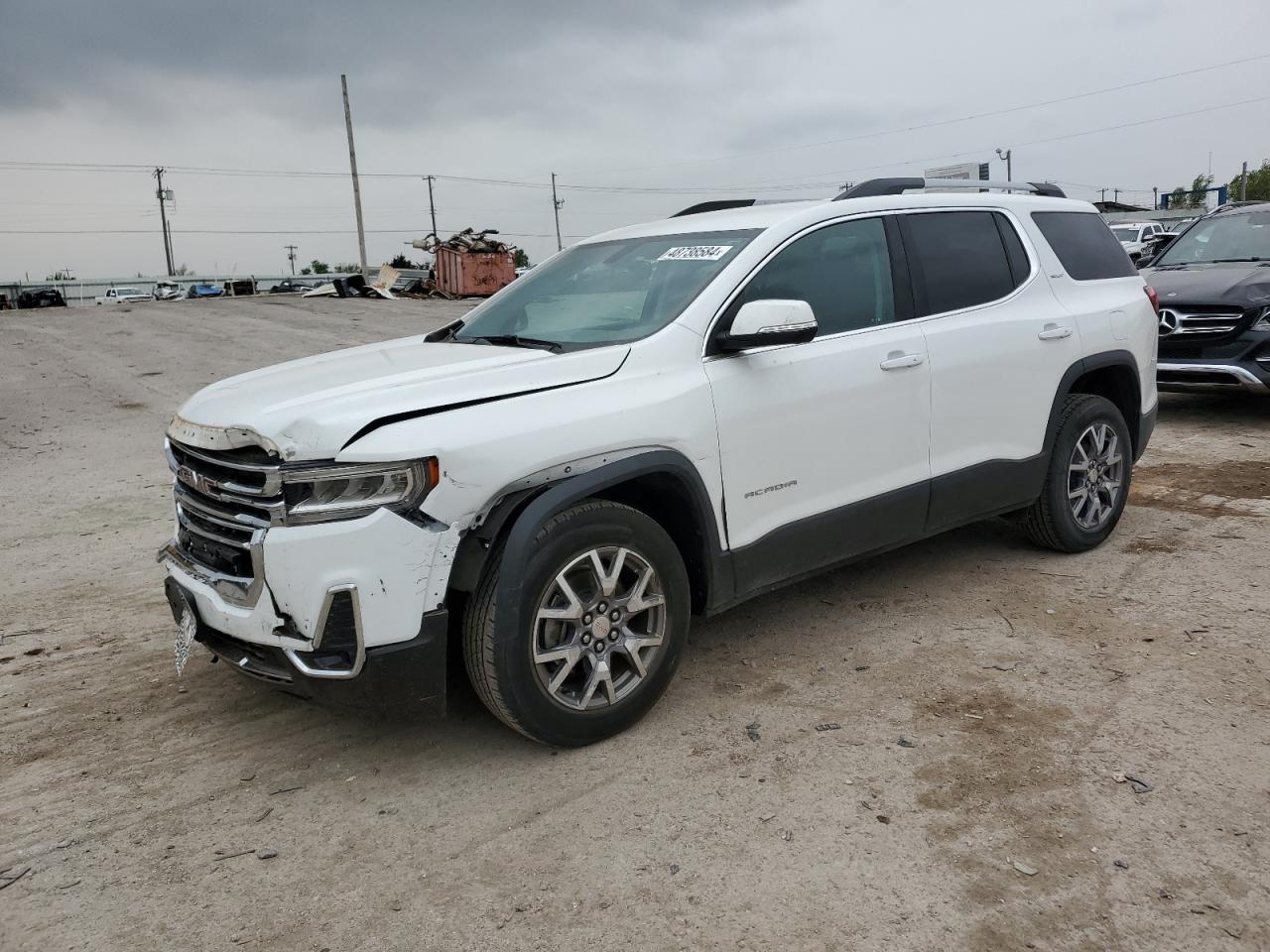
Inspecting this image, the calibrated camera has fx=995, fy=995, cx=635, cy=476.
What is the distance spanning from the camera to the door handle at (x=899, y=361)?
13.6ft

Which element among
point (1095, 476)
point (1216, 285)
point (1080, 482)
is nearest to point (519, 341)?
point (1080, 482)

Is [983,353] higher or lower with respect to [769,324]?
lower

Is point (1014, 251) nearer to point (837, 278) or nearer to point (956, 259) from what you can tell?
point (956, 259)

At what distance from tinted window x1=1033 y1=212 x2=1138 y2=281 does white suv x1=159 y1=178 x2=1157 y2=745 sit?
69 millimetres

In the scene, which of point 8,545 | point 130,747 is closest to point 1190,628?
point 130,747

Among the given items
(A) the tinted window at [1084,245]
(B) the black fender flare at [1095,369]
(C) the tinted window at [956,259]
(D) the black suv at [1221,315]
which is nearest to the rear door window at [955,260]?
(C) the tinted window at [956,259]

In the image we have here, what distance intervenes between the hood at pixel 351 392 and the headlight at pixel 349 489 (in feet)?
0.22

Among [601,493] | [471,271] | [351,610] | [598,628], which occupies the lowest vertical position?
[598,628]

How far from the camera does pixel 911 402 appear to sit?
425 cm

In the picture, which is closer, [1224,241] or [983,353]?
[983,353]

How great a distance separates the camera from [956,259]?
15.2 feet

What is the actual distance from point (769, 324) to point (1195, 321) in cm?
664

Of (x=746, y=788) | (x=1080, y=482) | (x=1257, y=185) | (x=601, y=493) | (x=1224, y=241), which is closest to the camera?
(x=746, y=788)

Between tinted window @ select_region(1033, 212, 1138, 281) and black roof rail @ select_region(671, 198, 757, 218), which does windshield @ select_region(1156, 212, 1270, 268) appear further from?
black roof rail @ select_region(671, 198, 757, 218)
